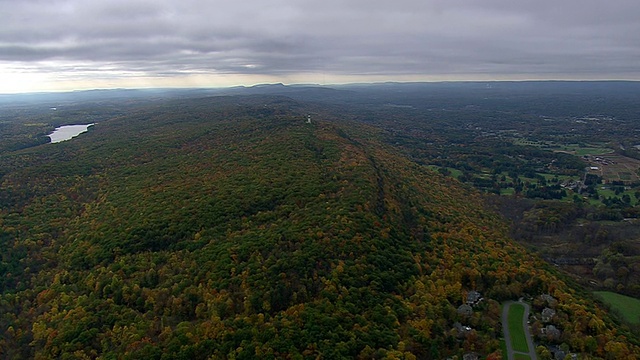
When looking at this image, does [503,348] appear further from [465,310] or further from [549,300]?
[549,300]

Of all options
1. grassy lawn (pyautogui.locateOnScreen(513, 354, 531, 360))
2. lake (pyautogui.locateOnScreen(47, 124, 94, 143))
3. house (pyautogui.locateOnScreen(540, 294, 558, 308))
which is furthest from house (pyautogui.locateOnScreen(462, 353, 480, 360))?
lake (pyautogui.locateOnScreen(47, 124, 94, 143))

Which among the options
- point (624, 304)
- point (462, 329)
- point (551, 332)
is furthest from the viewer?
point (624, 304)

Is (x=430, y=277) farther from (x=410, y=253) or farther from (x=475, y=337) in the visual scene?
(x=475, y=337)

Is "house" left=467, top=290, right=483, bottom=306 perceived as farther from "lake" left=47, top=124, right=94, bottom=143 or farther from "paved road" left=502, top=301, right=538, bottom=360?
"lake" left=47, top=124, right=94, bottom=143

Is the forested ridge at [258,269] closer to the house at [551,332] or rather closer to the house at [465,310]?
the house at [465,310]

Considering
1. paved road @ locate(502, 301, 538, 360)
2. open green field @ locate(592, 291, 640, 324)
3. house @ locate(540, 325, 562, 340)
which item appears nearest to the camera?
paved road @ locate(502, 301, 538, 360)

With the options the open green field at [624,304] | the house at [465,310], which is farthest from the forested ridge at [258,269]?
the open green field at [624,304]

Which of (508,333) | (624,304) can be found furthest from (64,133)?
(624,304)
